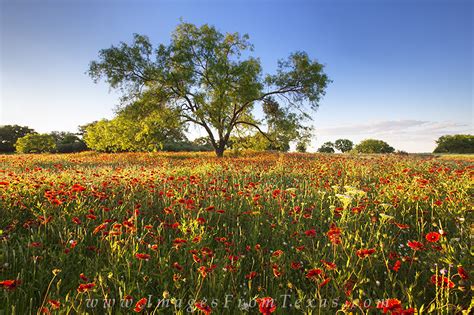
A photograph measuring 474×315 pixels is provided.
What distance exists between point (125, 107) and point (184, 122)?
461 centimetres

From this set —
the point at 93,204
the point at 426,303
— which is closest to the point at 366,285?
the point at 426,303

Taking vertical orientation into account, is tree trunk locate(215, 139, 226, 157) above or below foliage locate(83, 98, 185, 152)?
below

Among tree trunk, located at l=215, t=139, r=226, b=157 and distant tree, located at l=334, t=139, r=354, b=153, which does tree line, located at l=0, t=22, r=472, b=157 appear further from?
distant tree, located at l=334, t=139, r=354, b=153

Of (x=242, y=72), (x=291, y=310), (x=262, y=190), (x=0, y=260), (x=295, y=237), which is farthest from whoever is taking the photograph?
(x=242, y=72)

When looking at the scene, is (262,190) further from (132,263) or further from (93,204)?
(132,263)

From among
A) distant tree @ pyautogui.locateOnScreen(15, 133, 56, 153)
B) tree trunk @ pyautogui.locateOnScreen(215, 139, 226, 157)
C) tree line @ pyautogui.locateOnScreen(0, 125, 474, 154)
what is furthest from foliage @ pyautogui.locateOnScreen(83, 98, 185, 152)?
distant tree @ pyautogui.locateOnScreen(15, 133, 56, 153)

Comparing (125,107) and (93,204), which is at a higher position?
(125,107)

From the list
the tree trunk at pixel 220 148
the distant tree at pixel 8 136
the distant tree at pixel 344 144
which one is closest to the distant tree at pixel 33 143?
the distant tree at pixel 8 136

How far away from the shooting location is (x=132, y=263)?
9.11 ft

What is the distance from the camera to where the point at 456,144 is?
6500cm

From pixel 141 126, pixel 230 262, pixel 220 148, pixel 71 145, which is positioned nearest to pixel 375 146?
pixel 220 148

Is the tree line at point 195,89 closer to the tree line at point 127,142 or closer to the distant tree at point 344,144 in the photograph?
the tree line at point 127,142

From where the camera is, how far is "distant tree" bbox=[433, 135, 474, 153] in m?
63.0

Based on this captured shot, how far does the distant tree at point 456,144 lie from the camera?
6297 centimetres
